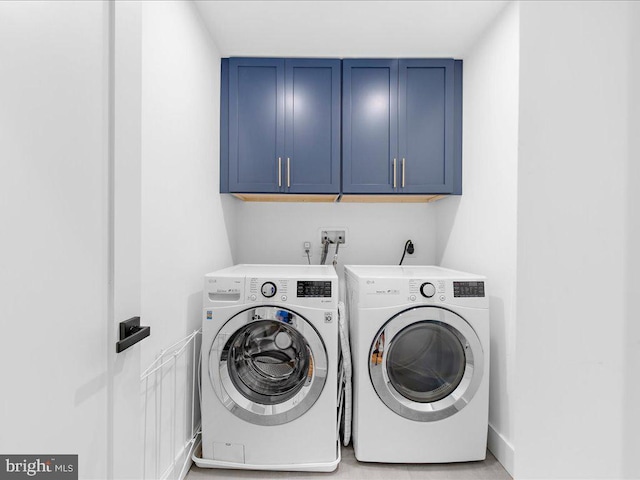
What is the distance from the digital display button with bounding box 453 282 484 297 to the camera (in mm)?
1519

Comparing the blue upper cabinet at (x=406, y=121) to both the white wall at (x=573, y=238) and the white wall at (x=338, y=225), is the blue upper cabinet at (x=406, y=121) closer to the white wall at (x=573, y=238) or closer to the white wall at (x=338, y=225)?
the white wall at (x=338, y=225)

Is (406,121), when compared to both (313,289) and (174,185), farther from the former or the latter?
(174,185)

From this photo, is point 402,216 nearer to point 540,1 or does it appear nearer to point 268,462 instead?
point 268,462

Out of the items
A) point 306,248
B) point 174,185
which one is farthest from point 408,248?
point 174,185

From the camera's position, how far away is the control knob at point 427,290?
1.51 meters

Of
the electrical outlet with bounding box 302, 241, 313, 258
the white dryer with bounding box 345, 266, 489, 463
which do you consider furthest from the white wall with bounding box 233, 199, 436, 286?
the white dryer with bounding box 345, 266, 489, 463

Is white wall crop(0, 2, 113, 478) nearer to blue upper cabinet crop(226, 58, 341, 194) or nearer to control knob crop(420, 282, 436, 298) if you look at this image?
control knob crop(420, 282, 436, 298)

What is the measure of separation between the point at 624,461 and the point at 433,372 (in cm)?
158

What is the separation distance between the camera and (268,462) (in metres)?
1.46

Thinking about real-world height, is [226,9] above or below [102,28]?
above

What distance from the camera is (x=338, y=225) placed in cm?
233

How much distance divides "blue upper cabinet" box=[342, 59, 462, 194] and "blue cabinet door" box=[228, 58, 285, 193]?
411 millimetres

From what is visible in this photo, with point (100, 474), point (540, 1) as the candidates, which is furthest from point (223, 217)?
point (540, 1)

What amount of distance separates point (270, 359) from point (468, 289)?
3.29ft
